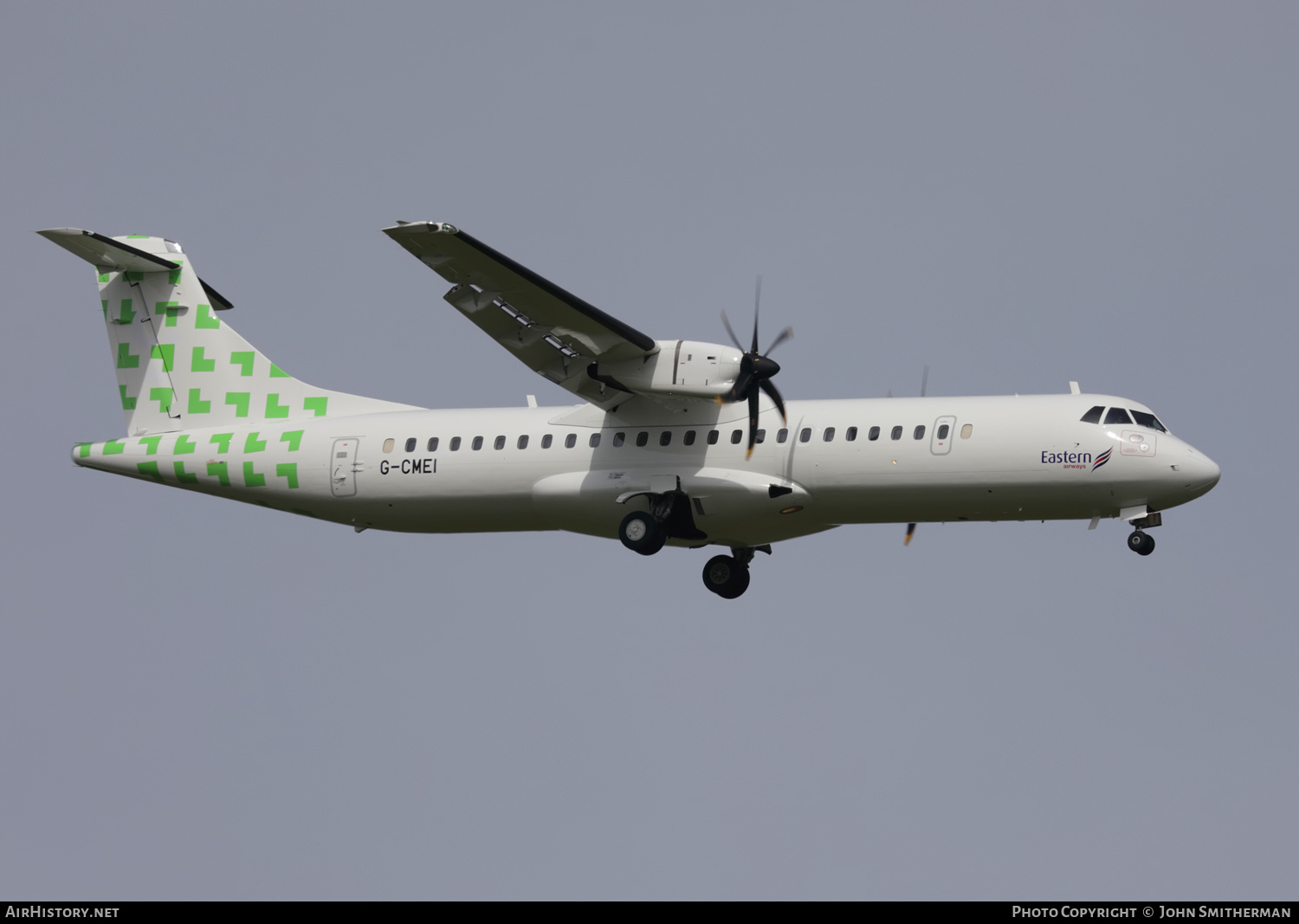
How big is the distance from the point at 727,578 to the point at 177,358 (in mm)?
10395

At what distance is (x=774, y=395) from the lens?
85.7 ft

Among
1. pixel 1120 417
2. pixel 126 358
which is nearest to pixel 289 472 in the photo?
pixel 126 358

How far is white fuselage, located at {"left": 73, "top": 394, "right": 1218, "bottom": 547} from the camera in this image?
81.5 ft

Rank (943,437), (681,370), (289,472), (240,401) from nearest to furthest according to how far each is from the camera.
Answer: (943,437), (681,370), (289,472), (240,401)

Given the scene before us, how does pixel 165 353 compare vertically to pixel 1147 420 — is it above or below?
above

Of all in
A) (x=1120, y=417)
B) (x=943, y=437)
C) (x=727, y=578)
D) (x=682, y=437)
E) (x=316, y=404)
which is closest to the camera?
(x=1120, y=417)

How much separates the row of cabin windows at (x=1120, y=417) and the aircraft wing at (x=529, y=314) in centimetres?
649

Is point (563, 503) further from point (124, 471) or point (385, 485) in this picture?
point (124, 471)

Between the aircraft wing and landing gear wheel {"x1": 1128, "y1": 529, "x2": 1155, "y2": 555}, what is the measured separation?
754 cm

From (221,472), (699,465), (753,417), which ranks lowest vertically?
(221,472)

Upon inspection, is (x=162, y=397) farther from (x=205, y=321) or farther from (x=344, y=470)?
(x=344, y=470)

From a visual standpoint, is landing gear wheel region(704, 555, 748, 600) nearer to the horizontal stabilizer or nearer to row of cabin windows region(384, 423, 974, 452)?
row of cabin windows region(384, 423, 974, 452)

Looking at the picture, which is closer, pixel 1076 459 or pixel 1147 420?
pixel 1076 459

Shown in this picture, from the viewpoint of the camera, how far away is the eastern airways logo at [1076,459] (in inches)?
968
